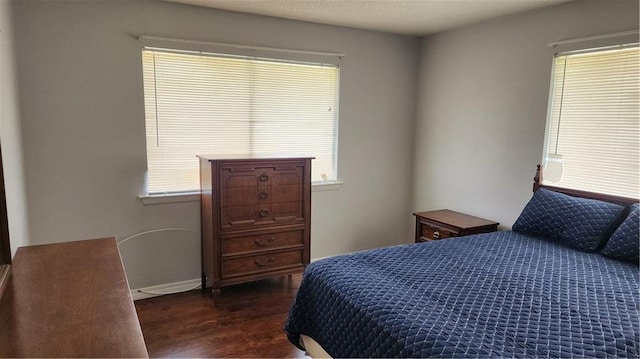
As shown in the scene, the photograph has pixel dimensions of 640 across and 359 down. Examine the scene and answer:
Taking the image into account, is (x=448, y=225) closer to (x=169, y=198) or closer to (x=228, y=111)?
(x=228, y=111)

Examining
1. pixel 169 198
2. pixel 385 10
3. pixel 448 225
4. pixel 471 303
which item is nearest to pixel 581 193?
pixel 448 225

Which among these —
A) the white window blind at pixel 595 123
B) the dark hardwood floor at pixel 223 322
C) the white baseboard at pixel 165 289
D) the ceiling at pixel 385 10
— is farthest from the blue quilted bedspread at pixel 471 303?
the ceiling at pixel 385 10

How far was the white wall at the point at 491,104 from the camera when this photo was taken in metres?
2.98

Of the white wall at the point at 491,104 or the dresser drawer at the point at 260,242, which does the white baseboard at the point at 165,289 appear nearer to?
the dresser drawer at the point at 260,242

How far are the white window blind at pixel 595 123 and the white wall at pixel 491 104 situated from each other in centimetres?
12

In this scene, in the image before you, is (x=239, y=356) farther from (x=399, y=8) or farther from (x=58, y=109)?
(x=399, y=8)

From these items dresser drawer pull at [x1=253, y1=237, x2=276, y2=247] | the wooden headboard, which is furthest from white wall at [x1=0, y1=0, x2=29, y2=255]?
the wooden headboard

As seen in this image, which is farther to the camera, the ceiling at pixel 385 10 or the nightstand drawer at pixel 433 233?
the nightstand drawer at pixel 433 233

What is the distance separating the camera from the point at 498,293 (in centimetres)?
184

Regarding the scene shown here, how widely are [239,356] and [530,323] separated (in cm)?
163

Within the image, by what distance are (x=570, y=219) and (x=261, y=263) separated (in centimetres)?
222

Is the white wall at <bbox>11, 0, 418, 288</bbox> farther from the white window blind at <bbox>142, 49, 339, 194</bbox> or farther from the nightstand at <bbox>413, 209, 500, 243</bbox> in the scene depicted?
the nightstand at <bbox>413, 209, 500, 243</bbox>

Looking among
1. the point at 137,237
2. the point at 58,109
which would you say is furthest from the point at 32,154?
the point at 137,237

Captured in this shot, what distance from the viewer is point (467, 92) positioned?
3713mm
